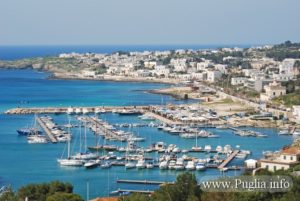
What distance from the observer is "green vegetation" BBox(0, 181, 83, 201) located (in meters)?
10.8

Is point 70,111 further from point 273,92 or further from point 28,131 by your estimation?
point 273,92

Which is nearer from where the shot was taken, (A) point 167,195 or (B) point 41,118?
(A) point 167,195

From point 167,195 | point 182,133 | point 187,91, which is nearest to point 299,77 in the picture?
point 187,91

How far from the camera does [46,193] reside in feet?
38.5

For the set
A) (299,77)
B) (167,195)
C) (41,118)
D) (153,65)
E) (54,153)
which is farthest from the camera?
(153,65)

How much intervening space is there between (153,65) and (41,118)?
103 feet

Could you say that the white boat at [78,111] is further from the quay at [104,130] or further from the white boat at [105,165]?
the white boat at [105,165]

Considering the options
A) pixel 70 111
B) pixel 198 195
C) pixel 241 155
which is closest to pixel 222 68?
pixel 70 111

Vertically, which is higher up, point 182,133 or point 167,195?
point 167,195

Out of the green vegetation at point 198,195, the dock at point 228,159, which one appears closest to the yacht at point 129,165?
the dock at point 228,159

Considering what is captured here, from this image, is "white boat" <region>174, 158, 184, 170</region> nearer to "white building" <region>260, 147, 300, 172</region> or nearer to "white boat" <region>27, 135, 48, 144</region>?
"white building" <region>260, 147, 300, 172</region>

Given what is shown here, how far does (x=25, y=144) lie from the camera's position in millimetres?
23828

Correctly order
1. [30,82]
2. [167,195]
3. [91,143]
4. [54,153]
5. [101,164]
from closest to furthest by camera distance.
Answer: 1. [167,195]
2. [101,164]
3. [54,153]
4. [91,143]
5. [30,82]

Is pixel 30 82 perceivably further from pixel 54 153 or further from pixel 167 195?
pixel 167 195
